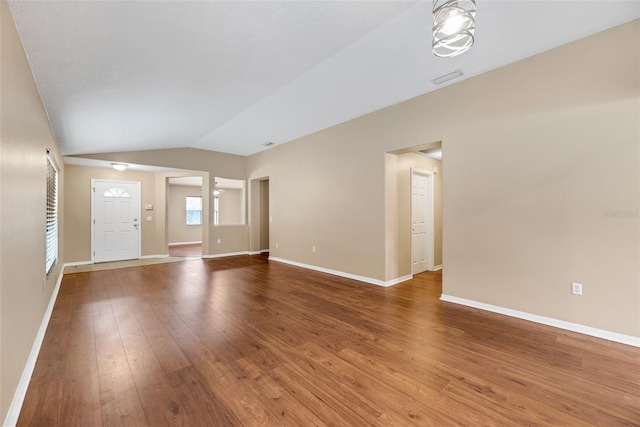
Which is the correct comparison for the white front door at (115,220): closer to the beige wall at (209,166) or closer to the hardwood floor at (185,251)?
the beige wall at (209,166)

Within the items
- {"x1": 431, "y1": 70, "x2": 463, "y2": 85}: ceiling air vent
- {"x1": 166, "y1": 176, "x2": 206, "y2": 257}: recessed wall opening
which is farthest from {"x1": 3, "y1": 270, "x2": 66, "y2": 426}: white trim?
{"x1": 166, "y1": 176, "x2": 206, "y2": 257}: recessed wall opening

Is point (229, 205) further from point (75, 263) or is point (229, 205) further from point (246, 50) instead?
point (246, 50)

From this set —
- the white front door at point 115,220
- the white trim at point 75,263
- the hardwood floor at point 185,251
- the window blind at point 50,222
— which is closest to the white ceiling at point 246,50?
the window blind at point 50,222

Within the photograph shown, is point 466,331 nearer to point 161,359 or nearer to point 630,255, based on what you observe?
point 630,255

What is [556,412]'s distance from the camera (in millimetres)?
1622

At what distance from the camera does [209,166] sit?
724 centimetres

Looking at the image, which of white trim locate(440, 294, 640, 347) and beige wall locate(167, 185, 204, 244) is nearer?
white trim locate(440, 294, 640, 347)

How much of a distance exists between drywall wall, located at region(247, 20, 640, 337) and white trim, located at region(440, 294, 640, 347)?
48mm

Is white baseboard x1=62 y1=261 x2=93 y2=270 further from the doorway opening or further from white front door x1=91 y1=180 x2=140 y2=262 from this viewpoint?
the doorway opening

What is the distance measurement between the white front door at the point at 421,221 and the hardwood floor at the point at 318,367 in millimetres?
1774

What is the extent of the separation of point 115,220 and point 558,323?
8.75m

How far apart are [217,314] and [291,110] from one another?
3.36 metres

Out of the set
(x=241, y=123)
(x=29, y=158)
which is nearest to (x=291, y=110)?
(x=241, y=123)

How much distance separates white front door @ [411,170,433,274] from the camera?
520 centimetres
